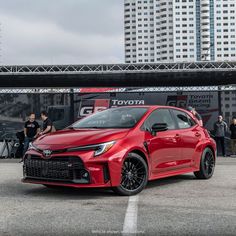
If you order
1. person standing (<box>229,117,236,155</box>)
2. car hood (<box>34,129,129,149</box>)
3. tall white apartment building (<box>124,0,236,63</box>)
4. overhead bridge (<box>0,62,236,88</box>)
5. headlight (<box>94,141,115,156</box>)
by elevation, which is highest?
tall white apartment building (<box>124,0,236,63</box>)

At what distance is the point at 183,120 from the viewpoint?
8.34 metres

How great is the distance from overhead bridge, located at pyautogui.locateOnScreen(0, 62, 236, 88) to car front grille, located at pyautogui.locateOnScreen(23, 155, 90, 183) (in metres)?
15.1

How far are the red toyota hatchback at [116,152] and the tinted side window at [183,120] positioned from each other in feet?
0.10

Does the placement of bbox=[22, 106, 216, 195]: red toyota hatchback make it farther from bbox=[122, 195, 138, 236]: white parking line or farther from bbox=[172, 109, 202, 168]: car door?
bbox=[122, 195, 138, 236]: white parking line

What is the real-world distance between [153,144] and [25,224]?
9.34 feet

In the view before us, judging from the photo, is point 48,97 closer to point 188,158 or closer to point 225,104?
point 225,104

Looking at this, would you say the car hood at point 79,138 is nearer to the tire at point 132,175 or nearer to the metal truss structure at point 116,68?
the tire at point 132,175

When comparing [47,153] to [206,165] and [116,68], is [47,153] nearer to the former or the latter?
[206,165]

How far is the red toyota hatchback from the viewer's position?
626cm

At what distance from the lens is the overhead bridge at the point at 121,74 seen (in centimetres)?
2156

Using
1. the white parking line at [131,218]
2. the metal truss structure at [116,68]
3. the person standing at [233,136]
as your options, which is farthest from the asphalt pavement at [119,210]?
the metal truss structure at [116,68]

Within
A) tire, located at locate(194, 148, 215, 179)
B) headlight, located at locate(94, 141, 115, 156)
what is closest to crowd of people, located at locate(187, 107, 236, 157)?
tire, located at locate(194, 148, 215, 179)

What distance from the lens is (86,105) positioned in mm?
17859

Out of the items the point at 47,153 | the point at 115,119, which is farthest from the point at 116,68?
the point at 47,153
